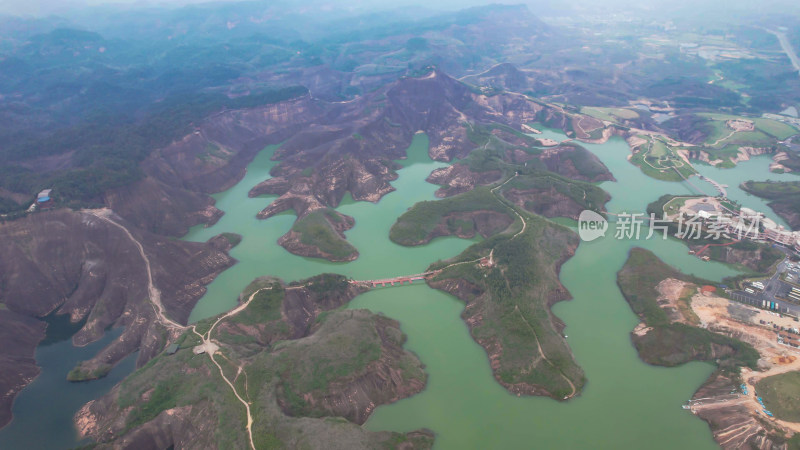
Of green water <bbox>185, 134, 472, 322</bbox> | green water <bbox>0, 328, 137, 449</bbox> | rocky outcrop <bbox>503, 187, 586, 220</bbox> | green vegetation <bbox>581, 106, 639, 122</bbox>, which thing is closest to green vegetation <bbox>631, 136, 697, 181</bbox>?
green vegetation <bbox>581, 106, 639, 122</bbox>

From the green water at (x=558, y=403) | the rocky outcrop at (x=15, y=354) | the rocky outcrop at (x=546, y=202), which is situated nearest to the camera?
the green water at (x=558, y=403)

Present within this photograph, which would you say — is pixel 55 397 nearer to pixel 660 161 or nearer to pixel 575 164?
pixel 575 164

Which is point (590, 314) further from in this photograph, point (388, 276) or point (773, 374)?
point (388, 276)

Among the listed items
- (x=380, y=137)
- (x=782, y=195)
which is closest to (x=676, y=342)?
(x=782, y=195)

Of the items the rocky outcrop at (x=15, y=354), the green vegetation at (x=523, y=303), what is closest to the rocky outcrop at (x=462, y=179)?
the green vegetation at (x=523, y=303)

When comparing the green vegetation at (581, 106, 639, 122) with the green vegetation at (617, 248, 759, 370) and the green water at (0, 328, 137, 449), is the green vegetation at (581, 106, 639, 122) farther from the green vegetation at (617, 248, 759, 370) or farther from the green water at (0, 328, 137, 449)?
the green water at (0, 328, 137, 449)

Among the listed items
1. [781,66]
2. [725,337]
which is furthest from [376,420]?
[781,66]

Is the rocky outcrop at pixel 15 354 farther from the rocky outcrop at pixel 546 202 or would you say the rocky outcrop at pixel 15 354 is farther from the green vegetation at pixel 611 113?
the green vegetation at pixel 611 113
